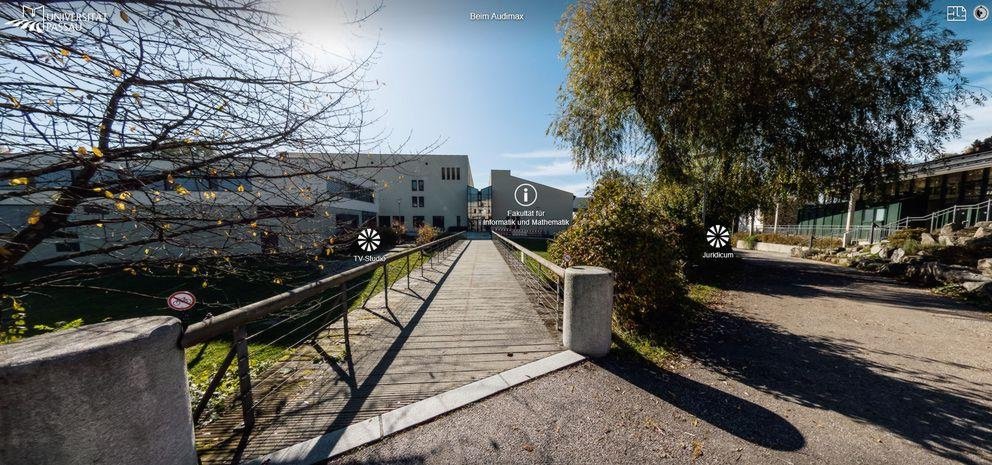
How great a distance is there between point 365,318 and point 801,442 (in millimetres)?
5501

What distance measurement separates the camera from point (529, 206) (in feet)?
142

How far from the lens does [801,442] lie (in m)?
2.57

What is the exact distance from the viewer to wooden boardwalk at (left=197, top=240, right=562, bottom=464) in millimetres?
2578

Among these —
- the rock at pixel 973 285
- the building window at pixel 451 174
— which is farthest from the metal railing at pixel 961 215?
the building window at pixel 451 174

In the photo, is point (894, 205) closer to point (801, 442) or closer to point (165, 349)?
point (801, 442)

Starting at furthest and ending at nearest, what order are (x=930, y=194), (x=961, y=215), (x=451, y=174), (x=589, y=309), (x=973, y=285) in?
(x=451, y=174) → (x=930, y=194) → (x=961, y=215) → (x=973, y=285) → (x=589, y=309)

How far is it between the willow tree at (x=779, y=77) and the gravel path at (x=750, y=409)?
6.68 metres

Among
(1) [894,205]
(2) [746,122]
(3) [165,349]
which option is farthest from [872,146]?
(3) [165,349]

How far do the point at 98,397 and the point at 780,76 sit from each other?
14.0m


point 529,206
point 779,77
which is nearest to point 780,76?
point 779,77

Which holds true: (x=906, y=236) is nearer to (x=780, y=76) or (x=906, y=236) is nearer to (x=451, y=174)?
(x=780, y=76)

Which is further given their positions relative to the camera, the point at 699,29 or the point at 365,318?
the point at 699,29

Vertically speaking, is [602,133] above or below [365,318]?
above

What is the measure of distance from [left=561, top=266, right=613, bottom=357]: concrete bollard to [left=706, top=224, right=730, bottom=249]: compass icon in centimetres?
893
